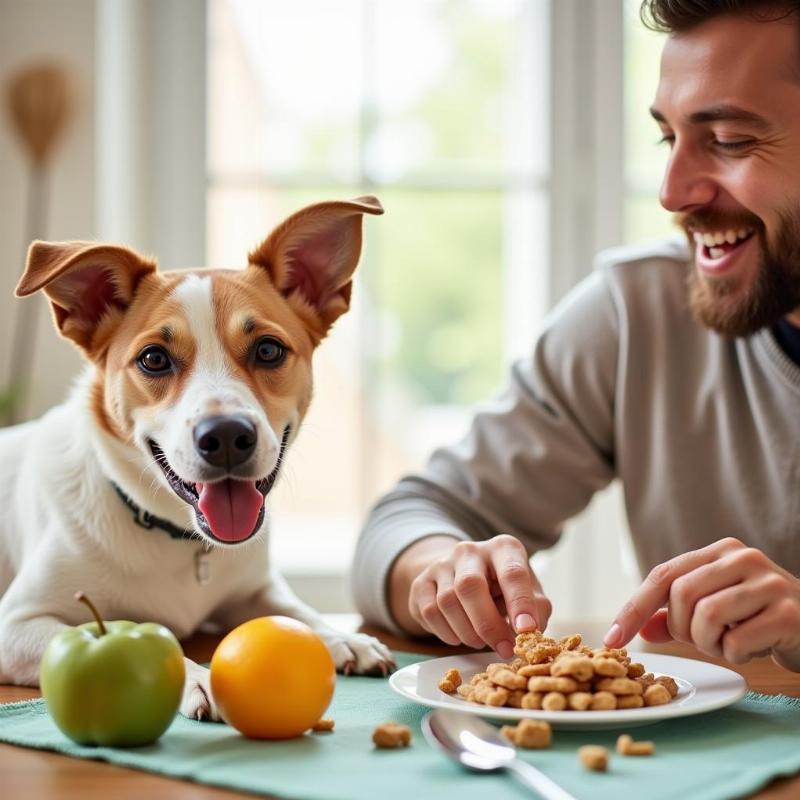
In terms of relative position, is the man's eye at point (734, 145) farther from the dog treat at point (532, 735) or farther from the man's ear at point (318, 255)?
the dog treat at point (532, 735)

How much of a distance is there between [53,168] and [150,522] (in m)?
1.94

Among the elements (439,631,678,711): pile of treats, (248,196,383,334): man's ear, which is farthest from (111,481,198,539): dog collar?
(439,631,678,711): pile of treats

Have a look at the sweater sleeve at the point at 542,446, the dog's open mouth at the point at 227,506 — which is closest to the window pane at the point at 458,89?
the sweater sleeve at the point at 542,446

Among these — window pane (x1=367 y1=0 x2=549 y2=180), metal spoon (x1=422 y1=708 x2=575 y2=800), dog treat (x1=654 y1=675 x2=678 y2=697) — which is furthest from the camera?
window pane (x1=367 y1=0 x2=549 y2=180)

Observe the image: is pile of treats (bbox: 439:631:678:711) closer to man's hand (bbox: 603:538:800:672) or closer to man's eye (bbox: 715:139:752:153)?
man's hand (bbox: 603:538:800:672)

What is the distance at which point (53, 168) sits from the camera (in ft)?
9.75

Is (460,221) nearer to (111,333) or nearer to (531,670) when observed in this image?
(111,333)

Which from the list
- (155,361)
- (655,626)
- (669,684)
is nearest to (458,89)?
(155,361)

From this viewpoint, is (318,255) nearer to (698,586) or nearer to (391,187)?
(698,586)

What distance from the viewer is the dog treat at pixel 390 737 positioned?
872mm

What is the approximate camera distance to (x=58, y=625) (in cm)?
122

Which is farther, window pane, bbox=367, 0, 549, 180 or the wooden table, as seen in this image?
window pane, bbox=367, 0, 549, 180

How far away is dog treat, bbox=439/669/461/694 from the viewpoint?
988 millimetres

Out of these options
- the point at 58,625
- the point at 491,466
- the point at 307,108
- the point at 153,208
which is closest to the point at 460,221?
the point at 307,108
